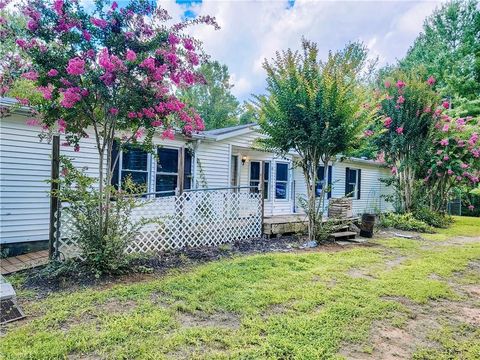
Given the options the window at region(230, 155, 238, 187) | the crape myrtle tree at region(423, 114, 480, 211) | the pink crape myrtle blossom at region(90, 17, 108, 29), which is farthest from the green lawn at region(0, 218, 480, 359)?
the crape myrtle tree at region(423, 114, 480, 211)

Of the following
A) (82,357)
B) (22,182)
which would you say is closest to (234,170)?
(22,182)

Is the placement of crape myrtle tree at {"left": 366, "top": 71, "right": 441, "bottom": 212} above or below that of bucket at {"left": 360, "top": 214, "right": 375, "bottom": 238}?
above

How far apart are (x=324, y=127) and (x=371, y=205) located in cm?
996

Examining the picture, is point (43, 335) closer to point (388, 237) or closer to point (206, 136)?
point (206, 136)

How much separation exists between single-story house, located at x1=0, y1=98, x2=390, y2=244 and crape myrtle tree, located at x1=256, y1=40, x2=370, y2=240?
35.8 inches

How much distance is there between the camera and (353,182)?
14.4 meters

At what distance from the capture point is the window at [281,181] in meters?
11.4

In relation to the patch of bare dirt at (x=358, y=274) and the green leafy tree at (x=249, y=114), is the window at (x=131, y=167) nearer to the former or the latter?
the green leafy tree at (x=249, y=114)

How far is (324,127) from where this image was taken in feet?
22.8

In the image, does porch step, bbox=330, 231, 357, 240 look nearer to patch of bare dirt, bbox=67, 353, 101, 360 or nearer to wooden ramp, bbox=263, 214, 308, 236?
wooden ramp, bbox=263, 214, 308, 236

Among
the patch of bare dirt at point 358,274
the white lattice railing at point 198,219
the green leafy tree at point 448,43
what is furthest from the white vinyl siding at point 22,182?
the green leafy tree at point 448,43

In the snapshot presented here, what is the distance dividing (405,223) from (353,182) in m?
4.15

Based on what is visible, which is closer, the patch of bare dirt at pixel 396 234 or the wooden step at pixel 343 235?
the wooden step at pixel 343 235

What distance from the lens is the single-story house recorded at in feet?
19.1
